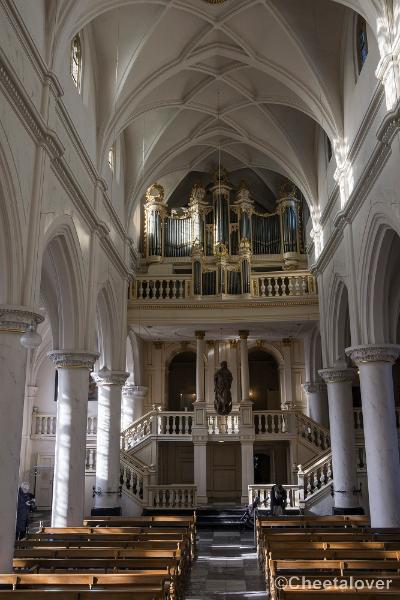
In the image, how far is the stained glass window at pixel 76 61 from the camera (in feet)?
46.3

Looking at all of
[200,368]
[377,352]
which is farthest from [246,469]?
[377,352]

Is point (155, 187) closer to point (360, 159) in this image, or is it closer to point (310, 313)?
point (310, 313)

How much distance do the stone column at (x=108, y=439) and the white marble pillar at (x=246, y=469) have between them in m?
4.24

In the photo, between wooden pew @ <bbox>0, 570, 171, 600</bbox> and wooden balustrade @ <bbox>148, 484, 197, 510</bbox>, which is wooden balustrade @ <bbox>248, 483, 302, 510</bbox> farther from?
wooden pew @ <bbox>0, 570, 171, 600</bbox>

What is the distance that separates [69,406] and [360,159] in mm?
8712

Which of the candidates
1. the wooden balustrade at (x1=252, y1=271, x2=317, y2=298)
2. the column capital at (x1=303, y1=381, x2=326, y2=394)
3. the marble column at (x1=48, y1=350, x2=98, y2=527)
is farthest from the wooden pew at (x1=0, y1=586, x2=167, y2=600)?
the column capital at (x1=303, y1=381, x2=326, y2=394)

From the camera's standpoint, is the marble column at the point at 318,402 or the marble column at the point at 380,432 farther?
the marble column at the point at 318,402

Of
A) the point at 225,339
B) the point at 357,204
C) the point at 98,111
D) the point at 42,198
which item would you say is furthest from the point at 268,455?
the point at 42,198

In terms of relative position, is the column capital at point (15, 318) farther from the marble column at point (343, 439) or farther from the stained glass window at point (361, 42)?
the marble column at point (343, 439)

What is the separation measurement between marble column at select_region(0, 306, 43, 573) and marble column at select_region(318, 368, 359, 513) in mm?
9624

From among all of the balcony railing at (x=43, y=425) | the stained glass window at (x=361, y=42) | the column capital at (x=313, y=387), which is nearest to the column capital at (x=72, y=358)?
the stained glass window at (x=361, y=42)

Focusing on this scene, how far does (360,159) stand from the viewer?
45.1 feet

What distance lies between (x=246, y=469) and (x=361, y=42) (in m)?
13.0

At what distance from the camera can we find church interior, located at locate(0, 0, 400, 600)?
31.0ft
